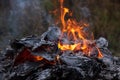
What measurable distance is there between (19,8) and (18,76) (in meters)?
3.91

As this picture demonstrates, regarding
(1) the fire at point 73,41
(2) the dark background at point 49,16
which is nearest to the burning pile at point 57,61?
(1) the fire at point 73,41

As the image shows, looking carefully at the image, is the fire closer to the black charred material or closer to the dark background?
the black charred material

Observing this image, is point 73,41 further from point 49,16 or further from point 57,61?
point 49,16

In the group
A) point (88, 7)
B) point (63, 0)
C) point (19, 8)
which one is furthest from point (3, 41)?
point (88, 7)

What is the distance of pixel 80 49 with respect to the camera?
184 inches

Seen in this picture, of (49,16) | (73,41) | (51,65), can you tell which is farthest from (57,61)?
(49,16)

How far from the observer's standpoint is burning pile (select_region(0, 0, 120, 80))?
156 inches

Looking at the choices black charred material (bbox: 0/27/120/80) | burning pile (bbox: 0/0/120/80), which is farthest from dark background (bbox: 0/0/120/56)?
black charred material (bbox: 0/27/120/80)

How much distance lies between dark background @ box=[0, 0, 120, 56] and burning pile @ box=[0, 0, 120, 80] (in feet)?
7.81

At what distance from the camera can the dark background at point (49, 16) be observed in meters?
7.37

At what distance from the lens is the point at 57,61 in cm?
Result: 418

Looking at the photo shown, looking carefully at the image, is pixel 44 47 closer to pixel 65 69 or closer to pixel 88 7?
pixel 65 69

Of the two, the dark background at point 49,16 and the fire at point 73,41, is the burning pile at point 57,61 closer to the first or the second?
the fire at point 73,41

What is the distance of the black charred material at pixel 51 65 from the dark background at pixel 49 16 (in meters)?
2.69
